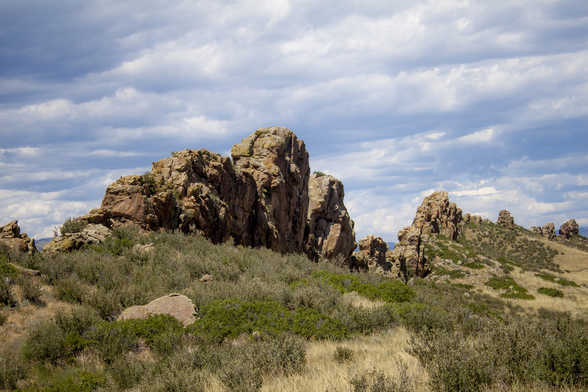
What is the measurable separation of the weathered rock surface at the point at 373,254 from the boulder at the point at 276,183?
1302cm

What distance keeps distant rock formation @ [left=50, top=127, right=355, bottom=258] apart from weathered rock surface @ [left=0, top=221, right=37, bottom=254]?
2.39 meters

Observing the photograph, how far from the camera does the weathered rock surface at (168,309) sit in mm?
8109

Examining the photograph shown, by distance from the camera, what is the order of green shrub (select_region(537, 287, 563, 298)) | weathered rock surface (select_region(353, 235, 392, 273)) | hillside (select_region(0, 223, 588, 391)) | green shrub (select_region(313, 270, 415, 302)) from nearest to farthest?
hillside (select_region(0, 223, 588, 391)) < green shrub (select_region(313, 270, 415, 302)) < green shrub (select_region(537, 287, 563, 298)) < weathered rock surface (select_region(353, 235, 392, 273))

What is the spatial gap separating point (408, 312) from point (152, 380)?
276 inches

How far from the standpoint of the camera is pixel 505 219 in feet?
310

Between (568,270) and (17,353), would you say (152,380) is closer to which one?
(17,353)

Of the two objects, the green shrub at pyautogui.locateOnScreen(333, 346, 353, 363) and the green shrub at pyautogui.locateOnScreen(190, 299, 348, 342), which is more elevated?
the green shrub at pyautogui.locateOnScreen(190, 299, 348, 342)

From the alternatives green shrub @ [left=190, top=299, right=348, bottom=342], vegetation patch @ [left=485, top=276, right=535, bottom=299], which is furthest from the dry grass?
vegetation patch @ [left=485, top=276, right=535, bottom=299]

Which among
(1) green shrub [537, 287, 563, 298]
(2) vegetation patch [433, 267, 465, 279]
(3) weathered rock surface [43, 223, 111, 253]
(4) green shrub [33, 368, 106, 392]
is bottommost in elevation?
(1) green shrub [537, 287, 563, 298]

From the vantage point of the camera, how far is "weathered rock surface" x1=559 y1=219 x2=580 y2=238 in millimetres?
104062

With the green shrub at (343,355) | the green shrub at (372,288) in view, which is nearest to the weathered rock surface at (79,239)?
the green shrub at (372,288)

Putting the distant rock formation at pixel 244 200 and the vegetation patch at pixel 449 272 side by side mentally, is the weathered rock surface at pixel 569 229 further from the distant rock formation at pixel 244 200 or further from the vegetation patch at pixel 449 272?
the distant rock formation at pixel 244 200

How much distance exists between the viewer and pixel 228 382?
5113mm

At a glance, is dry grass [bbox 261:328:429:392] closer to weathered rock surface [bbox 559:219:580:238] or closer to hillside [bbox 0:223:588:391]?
hillside [bbox 0:223:588:391]
